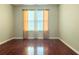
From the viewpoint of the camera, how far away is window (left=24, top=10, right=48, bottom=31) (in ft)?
22.7

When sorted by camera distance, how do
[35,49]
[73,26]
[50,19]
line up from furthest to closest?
1. [50,19]
2. [35,49]
3. [73,26]

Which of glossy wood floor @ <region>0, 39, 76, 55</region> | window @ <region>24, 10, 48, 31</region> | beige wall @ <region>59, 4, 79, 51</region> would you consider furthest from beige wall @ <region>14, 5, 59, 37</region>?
beige wall @ <region>59, 4, 79, 51</region>

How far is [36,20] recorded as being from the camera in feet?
22.8

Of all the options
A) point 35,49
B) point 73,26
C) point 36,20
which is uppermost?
point 36,20

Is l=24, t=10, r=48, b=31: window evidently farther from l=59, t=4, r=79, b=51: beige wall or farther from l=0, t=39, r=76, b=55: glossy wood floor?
l=59, t=4, r=79, b=51: beige wall

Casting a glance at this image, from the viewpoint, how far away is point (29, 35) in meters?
7.05

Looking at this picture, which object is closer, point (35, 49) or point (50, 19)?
point (35, 49)

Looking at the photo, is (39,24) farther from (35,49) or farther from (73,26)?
(73,26)

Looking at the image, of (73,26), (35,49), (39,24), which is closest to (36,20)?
(39,24)

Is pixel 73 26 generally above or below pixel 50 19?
below

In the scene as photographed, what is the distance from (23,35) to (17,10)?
1.31 meters
